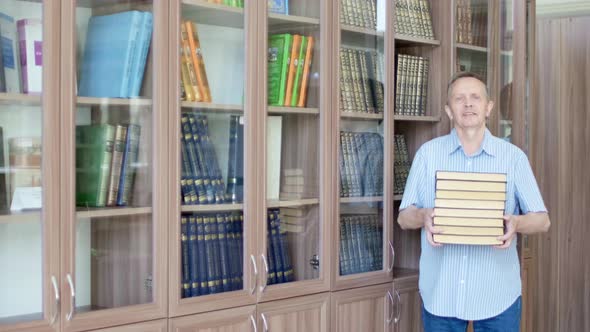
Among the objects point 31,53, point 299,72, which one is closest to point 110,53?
point 31,53

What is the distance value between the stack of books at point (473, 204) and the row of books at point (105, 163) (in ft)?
3.70

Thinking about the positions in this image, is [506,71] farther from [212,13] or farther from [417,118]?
[212,13]

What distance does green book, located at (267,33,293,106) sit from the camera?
3.03 meters

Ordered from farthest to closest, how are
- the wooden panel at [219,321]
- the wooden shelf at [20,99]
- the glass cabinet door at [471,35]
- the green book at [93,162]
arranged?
the glass cabinet door at [471,35] < the wooden panel at [219,321] < the green book at [93,162] < the wooden shelf at [20,99]

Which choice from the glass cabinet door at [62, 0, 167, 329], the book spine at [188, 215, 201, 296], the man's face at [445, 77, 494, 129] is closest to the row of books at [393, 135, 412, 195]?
the man's face at [445, 77, 494, 129]

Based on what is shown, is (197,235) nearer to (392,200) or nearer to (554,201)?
(392,200)

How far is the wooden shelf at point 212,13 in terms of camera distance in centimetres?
275

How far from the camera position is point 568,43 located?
5.39 metres

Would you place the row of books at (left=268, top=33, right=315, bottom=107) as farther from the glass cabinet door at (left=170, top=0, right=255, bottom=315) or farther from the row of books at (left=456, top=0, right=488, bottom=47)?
the row of books at (left=456, top=0, right=488, bottom=47)

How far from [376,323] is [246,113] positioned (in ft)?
3.97

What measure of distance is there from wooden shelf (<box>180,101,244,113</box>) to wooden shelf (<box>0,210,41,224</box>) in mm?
650

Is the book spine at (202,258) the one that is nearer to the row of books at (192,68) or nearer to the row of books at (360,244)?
the row of books at (192,68)

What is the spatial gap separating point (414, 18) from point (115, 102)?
5.87 feet

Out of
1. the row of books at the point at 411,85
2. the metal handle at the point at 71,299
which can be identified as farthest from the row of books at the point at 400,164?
the metal handle at the point at 71,299
